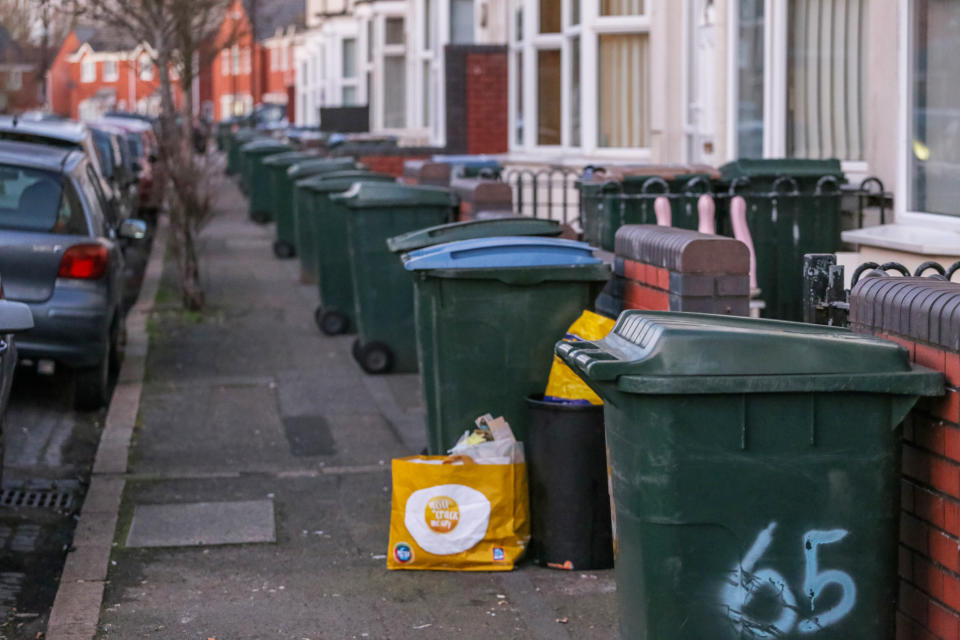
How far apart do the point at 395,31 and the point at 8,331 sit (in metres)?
23.4

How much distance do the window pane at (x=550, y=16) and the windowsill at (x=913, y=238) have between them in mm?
7263

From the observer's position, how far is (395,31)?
28375mm

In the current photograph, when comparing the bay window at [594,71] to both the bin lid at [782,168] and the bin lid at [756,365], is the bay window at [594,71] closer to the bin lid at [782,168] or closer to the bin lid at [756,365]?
the bin lid at [782,168]

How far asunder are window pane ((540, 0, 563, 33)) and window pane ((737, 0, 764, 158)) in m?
4.30

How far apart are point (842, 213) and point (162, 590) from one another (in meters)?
4.75

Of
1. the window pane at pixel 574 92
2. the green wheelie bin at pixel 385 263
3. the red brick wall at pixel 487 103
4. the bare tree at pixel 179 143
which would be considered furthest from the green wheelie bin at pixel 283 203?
the green wheelie bin at pixel 385 263

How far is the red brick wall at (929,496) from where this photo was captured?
3543mm

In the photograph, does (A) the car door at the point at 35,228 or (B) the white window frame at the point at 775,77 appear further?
(B) the white window frame at the point at 775,77

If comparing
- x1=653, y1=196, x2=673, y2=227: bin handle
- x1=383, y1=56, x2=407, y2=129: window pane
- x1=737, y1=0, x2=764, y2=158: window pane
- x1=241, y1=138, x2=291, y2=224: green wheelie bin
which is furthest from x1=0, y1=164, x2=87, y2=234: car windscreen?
x1=383, y1=56, x2=407, y2=129: window pane

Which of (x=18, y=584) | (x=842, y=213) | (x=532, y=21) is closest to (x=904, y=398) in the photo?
(x=18, y=584)

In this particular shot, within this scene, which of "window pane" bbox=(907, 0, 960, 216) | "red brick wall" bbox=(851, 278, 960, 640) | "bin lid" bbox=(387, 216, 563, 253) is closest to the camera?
"red brick wall" bbox=(851, 278, 960, 640)

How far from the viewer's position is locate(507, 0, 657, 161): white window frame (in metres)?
13.1

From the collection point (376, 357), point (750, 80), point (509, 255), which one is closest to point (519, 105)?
point (750, 80)

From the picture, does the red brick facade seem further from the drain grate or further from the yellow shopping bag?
the yellow shopping bag
